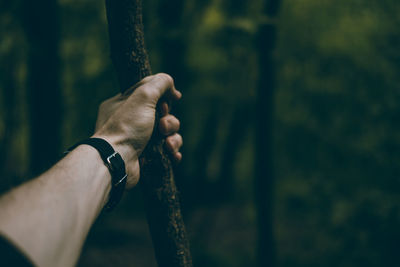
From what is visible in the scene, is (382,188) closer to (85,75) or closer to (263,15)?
(263,15)

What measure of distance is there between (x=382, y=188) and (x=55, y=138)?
5377mm

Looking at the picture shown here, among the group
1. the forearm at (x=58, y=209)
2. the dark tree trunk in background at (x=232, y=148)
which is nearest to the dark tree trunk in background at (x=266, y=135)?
the forearm at (x=58, y=209)

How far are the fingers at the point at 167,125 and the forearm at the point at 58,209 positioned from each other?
39 cm

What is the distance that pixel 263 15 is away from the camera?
178 inches

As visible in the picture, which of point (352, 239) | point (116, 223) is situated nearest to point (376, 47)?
point (352, 239)

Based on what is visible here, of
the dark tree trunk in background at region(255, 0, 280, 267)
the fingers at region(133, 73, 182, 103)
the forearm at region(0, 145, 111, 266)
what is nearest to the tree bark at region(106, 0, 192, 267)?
the fingers at region(133, 73, 182, 103)

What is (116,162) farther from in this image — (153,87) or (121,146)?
(153,87)

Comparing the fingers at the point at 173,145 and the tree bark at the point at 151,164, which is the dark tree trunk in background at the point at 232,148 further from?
the tree bark at the point at 151,164

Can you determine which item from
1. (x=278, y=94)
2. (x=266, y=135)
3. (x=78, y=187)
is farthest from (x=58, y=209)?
(x=278, y=94)

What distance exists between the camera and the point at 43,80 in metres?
5.96

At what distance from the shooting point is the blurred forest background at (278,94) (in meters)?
4.32

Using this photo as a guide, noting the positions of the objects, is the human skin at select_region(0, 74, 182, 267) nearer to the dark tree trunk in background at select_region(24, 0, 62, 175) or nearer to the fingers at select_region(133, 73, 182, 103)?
the fingers at select_region(133, 73, 182, 103)

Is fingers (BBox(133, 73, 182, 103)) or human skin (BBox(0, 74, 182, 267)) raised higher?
fingers (BBox(133, 73, 182, 103))

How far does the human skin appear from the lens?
1101 millimetres
